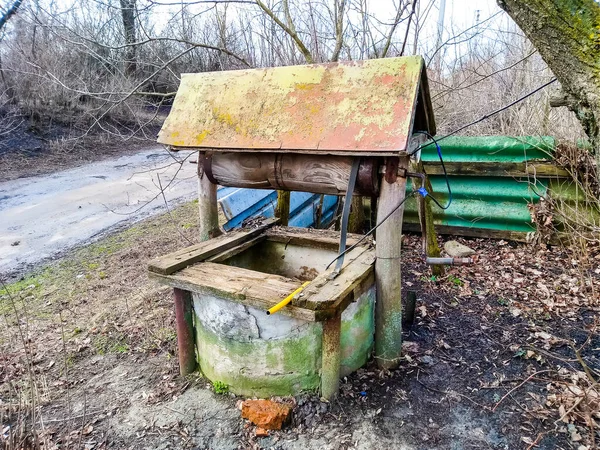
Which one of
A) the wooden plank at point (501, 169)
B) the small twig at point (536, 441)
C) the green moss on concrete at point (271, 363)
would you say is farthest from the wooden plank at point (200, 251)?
the wooden plank at point (501, 169)

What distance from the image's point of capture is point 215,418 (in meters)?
2.60

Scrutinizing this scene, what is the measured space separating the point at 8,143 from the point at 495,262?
12.5 meters

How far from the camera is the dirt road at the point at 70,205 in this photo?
A: 19.5 feet

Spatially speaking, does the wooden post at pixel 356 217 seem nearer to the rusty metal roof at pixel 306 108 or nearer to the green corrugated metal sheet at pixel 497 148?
the green corrugated metal sheet at pixel 497 148

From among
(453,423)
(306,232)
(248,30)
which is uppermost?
(248,30)

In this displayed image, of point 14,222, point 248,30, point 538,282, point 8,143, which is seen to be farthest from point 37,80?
point 538,282

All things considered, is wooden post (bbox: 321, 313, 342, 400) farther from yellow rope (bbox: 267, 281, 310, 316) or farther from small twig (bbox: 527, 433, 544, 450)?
small twig (bbox: 527, 433, 544, 450)

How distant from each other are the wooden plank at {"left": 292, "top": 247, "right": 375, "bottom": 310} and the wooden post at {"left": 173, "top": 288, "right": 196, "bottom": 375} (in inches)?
37.0

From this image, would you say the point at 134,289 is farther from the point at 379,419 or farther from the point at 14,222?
the point at 14,222

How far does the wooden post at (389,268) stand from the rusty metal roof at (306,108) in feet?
0.95

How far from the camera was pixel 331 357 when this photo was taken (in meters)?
2.55

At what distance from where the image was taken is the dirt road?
5946 mm

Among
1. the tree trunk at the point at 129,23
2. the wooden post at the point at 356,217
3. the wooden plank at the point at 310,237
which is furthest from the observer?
the tree trunk at the point at 129,23

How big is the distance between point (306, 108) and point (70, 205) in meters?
6.70
